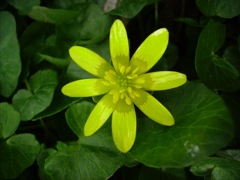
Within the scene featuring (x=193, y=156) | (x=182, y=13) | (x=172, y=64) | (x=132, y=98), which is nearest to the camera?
(x=193, y=156)

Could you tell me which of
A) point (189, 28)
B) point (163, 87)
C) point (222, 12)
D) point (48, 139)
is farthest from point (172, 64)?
point (48, 139)

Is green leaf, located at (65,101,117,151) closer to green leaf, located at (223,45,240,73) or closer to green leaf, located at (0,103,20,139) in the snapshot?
green leaf, located at (0,103,20,139)

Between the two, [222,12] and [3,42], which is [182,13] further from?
[3,42]

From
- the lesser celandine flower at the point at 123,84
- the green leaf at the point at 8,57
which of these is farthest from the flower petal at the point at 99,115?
the green leaf at the point at 8,57

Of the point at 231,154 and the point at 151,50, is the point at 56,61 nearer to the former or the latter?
the point at 151,50

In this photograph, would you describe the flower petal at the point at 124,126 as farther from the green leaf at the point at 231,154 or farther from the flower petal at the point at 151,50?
the green leaf at the point at 231,154
